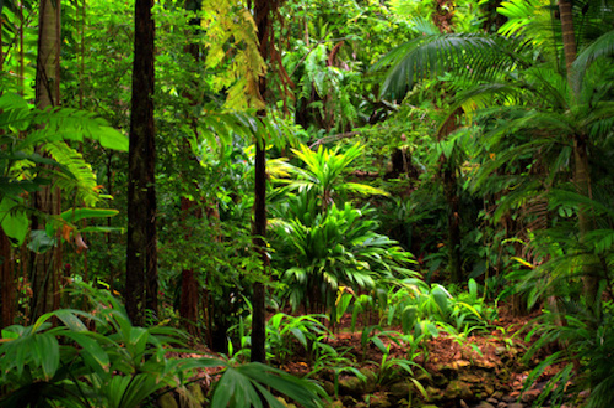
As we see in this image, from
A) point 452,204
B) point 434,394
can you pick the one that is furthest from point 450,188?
point 434,394

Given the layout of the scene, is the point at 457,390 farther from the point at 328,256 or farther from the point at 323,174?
the point at 323,174

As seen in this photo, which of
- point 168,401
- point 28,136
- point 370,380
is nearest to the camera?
point 28,136

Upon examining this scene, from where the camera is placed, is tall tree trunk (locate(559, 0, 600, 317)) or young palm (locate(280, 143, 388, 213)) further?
young palm (locate(280, 143, 388, 213))

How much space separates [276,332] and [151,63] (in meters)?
2.21

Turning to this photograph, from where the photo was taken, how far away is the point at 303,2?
22.0 ft

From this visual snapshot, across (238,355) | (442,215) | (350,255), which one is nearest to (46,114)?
(238,355)

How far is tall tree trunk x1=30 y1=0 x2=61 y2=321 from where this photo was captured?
6.89 feet

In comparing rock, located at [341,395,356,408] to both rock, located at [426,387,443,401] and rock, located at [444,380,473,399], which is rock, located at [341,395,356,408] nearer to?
rock, located at [426,387,443,401]

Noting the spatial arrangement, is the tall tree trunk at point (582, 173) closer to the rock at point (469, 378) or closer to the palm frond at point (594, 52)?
the palm frond at point (594, 52)

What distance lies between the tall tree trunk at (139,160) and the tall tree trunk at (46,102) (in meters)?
0.37

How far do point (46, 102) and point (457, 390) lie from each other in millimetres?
3564

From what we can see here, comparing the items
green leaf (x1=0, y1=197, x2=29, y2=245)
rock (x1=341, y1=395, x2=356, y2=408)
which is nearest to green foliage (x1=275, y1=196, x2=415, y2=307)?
rock (x1=341, y1=395, x2=356, y2=408)

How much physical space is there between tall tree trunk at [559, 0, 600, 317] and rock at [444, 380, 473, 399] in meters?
1.58

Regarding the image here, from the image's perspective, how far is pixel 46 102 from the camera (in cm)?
219
